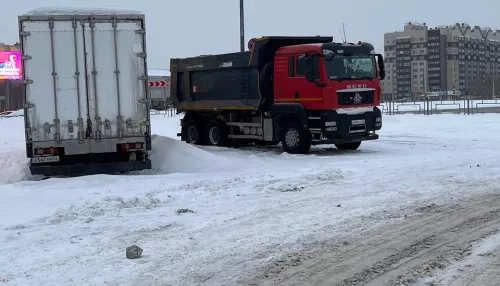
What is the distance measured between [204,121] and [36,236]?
14.0 metres

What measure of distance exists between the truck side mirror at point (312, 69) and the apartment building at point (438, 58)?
8430cm

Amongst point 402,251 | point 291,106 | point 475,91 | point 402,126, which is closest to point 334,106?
Result: point 291,106

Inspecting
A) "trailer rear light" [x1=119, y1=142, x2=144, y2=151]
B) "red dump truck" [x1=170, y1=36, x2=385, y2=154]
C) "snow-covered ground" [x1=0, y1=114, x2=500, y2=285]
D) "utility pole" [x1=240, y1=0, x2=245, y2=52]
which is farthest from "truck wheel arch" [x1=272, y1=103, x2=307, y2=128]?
"utility pole" [x1=240, y1=0, x2=245, y2=52]

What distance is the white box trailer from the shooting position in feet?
39.2

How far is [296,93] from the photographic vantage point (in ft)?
54.9

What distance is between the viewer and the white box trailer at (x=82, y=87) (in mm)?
11945

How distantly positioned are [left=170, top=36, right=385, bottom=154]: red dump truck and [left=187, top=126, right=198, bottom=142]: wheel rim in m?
1.24

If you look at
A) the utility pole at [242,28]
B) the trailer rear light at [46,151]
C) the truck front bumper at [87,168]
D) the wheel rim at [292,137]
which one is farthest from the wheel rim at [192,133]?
the trailer rear light at [46,151]

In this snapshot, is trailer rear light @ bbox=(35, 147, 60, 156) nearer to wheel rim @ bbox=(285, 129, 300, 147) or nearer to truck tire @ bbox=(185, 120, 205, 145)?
Result: wheel rim @ bbox=(285, 129, 300, 147)

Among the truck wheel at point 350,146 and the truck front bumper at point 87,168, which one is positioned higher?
the truck front bumper at point 87,168

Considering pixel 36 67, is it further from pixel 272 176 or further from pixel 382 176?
pixel 382 176

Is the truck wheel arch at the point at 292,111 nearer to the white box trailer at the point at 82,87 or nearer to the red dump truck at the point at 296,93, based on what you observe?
the red dump truck at the point at 296,93

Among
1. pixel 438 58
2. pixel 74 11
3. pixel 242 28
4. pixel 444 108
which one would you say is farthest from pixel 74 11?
pixel 438 58

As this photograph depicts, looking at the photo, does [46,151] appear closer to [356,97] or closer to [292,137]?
[292,137]
